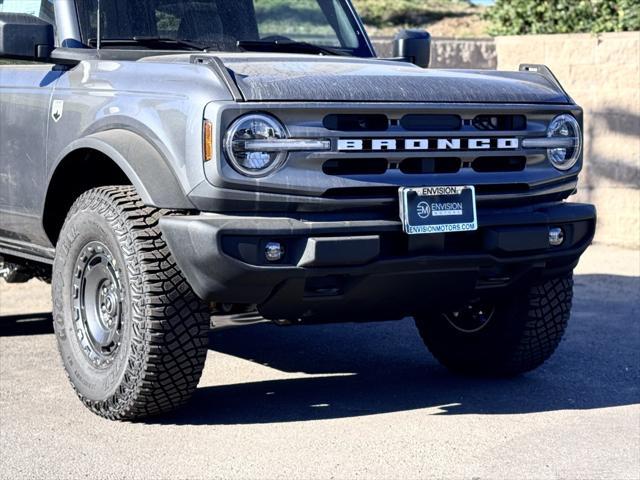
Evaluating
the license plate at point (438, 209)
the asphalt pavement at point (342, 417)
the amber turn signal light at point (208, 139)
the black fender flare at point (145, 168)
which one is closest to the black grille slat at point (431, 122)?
the license plate at point (438, 209)

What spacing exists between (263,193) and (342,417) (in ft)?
3.71

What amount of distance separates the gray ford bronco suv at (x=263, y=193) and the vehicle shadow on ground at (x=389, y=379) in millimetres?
264

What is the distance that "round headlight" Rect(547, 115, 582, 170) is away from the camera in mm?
5484

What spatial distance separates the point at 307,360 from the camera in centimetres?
661

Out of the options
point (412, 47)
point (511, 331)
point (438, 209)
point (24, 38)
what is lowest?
point (511, 331)

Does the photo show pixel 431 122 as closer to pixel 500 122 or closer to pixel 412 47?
pixel 500 122

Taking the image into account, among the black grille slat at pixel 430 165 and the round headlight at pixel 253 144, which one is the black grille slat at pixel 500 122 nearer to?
the black grille slat at pixel 430 165

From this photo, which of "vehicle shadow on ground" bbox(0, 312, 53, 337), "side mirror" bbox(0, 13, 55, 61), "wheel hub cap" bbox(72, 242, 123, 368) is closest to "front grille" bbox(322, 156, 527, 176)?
"wheel hub cap" bbox(72, 242, 123, 368)

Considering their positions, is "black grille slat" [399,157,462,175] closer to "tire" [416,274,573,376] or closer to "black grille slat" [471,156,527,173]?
"black grille slat" [471,156,527,173]

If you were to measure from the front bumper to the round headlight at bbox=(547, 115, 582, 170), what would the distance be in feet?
0.62

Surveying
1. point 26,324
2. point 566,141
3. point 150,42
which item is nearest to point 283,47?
point 150,42

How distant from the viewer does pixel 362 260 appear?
4.88 metres

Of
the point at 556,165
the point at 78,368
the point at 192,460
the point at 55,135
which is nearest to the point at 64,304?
the point at 78,368

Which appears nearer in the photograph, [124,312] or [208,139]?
[208,139]
